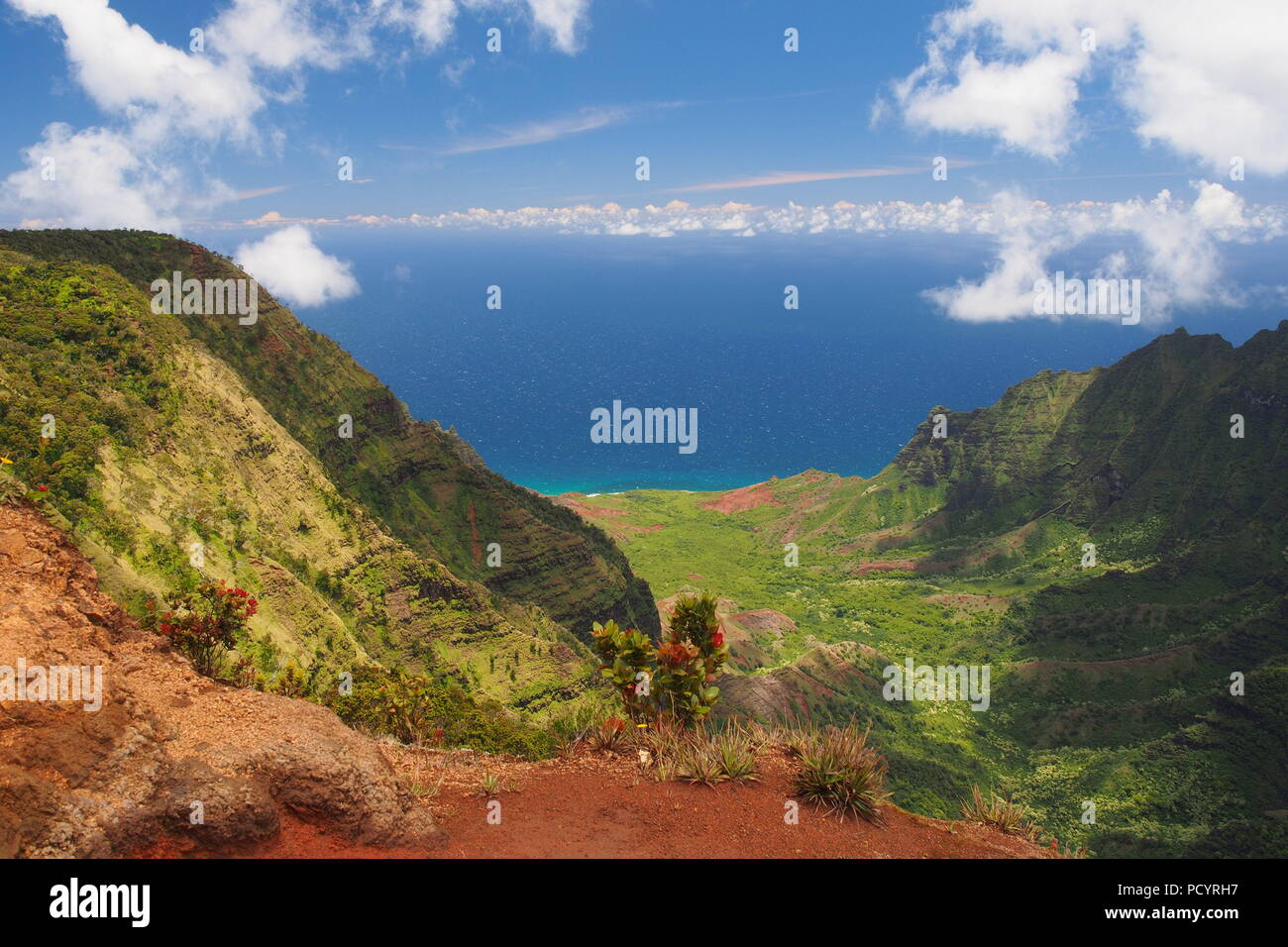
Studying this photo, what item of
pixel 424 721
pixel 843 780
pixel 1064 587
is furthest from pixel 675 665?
pixel 1064 587

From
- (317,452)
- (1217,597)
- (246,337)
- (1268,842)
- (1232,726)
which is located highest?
(246,337)

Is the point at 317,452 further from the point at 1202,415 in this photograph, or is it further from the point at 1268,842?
the point at 1202,415

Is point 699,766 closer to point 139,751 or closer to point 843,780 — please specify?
point 843,780

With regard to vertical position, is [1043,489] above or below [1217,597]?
above

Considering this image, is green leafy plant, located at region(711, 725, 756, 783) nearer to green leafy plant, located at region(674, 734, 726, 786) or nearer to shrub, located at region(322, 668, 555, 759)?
green leafy plant, located at region(674, 734, 726, 786)

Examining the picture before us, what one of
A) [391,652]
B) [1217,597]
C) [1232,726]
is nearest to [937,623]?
[1217,597]

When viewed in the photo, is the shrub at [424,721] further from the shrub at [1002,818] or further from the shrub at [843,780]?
the shrub at [1002,818]
